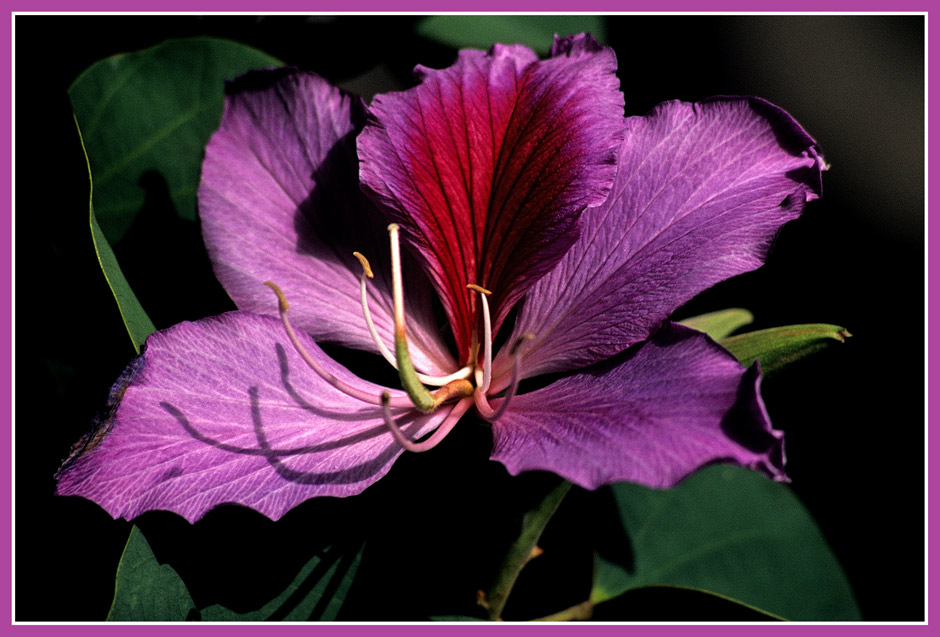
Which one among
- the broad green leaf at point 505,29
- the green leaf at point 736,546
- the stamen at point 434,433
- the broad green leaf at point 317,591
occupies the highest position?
the broad green leaf at point 505,29

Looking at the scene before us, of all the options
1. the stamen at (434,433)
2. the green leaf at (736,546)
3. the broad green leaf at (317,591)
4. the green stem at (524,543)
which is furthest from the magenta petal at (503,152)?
the green leaf at (736,546)

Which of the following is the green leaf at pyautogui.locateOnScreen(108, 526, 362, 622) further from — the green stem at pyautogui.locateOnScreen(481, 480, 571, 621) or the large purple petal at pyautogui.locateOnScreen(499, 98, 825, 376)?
the large purple petal at pyautogui.locateOnScreen(499, 98, 825, 376)

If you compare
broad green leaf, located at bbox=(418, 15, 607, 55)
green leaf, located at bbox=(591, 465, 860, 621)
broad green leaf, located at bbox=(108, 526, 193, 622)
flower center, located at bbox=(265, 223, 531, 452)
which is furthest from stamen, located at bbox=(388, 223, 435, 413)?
green leaf, located at bbox=(591, 465, 860, 621)

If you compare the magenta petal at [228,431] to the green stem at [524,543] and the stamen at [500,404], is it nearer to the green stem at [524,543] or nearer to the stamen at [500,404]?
the stamen at [500,404]

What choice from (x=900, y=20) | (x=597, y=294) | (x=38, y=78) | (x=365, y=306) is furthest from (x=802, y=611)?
(x=38, y=78)

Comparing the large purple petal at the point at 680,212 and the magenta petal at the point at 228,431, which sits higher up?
the large purple petal at the point at 680,212

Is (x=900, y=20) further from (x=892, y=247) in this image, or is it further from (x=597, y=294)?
(x=597, y=294)

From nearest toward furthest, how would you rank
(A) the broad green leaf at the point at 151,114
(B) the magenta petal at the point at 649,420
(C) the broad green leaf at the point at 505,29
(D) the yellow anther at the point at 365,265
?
(B) the magenta petal at the point at 649,420
(D) the yellow anther at the point at 365,265
(A) the broad green leaf at the point at 151,114
(C) the broad green leaf at the point at 505,29
